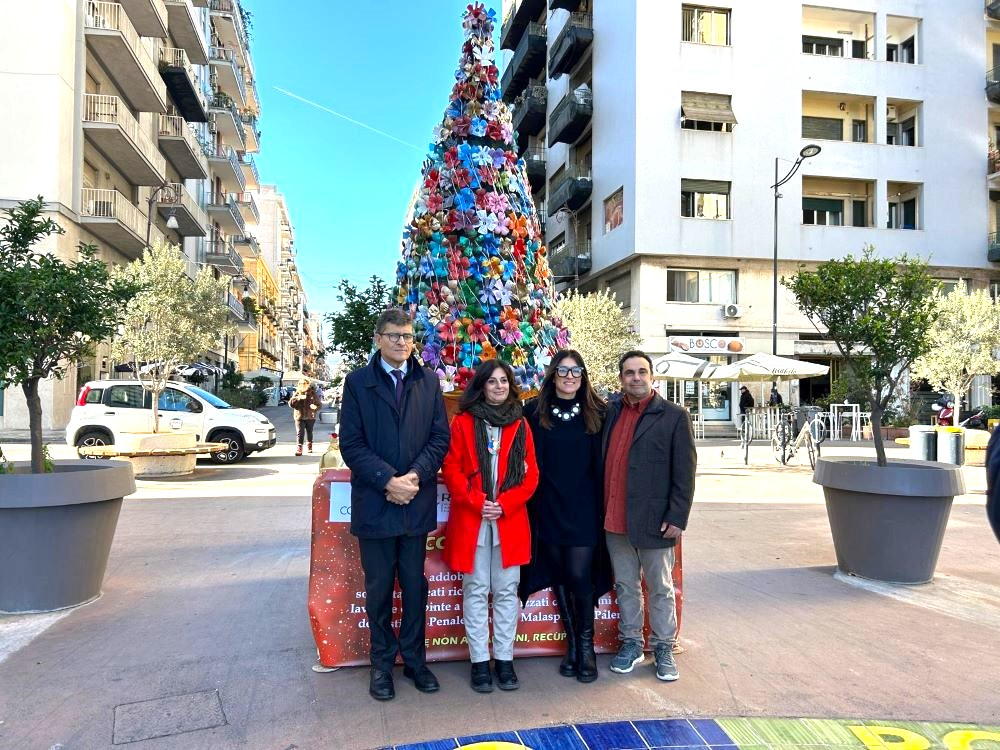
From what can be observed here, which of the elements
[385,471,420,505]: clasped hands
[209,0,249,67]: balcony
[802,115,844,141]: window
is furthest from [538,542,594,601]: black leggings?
[209,0,249,67]: balcony

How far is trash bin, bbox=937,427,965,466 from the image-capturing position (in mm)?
12594

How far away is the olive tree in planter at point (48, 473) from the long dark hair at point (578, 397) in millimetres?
2939

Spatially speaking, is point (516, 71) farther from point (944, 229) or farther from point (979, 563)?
point (979, 563)

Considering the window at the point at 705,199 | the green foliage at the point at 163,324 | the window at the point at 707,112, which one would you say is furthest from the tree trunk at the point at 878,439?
the window at the point at 707,112

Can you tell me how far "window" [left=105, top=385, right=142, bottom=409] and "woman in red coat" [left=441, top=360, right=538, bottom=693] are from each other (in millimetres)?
12458

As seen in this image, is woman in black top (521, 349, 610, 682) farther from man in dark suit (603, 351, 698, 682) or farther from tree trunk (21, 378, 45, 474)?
tree trunk (21, 378, 45, 474)

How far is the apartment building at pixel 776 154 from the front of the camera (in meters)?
27.5

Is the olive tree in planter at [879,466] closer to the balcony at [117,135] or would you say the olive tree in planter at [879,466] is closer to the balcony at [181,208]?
the balcony at [117,135]

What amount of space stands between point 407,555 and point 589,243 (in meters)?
31.1

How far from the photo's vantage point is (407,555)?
3.52 metres

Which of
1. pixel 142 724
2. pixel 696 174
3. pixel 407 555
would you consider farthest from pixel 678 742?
pixel 696 174

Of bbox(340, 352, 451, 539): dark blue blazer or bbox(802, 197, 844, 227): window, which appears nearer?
bbox(340, 352, 451, 539): dark blue blazer

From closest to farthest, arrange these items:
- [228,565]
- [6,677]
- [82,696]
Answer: [82,696] → [6,677] → [228,565]

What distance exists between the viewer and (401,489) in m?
3.36
